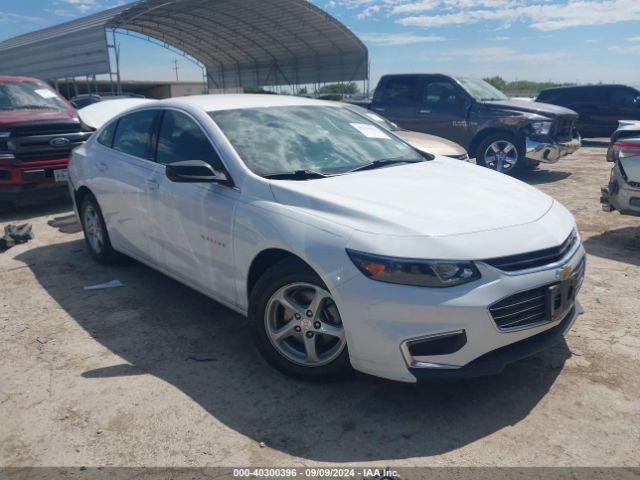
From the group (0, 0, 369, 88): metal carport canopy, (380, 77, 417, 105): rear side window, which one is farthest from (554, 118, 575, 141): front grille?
(0, 0, 369, 88): metal carport canopy

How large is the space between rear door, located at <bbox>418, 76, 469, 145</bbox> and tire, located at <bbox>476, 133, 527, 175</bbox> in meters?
0.44

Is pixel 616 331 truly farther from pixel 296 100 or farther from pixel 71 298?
pixel 71 298

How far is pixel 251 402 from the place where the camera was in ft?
10.1

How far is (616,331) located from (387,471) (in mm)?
2267

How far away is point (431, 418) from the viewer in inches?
114

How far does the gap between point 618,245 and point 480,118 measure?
193 inches

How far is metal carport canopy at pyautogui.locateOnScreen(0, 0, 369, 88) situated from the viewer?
24.2 metres

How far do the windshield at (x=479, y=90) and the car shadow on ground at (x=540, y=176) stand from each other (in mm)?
1642

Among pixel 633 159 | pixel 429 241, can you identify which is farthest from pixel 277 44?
pixel 429 241

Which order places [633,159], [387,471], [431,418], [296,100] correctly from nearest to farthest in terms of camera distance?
[387,471] → [431,418] → [296,100] → [633,159]

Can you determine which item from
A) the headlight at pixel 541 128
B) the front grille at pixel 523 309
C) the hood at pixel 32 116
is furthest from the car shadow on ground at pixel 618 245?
the hood at pixel 32 116

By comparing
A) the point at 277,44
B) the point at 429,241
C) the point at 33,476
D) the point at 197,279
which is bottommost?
the point at 33,476

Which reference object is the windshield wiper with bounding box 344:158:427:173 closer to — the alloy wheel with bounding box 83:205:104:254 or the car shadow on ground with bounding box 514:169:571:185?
the alloy wheel with bounding box 83:205:104:254

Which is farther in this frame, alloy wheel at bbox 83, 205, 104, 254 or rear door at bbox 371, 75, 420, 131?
rear door at bbox 371, 75, 420, 131
